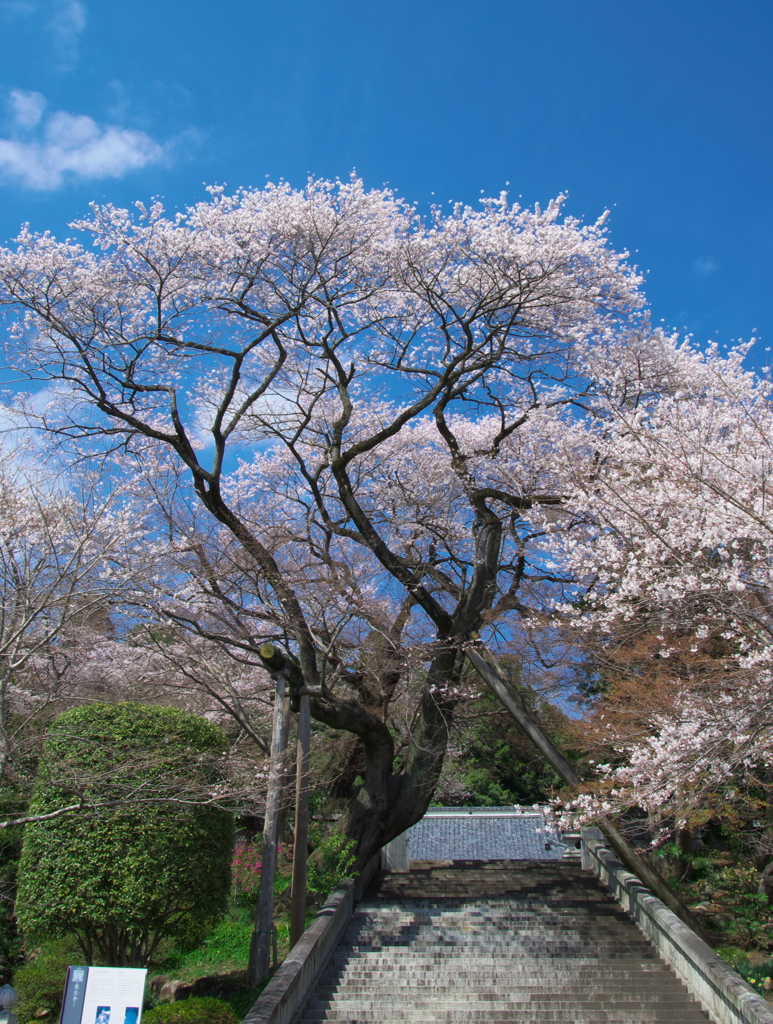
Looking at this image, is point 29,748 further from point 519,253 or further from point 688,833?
point 688,833

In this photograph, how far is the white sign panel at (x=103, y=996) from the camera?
4730mm

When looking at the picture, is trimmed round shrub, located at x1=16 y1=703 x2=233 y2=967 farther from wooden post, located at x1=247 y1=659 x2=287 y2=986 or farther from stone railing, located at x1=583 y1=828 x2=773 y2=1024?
stone railing, located at x1=583 y1=828 x2=773 y2=1024

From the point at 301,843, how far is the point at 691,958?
4.69 metres

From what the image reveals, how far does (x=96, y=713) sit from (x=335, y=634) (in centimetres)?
375

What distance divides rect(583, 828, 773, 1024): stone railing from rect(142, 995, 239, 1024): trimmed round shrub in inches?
191

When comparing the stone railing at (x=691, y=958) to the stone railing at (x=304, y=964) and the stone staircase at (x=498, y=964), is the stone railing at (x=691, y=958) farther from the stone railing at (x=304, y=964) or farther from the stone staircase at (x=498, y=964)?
the stone railing at (x=304, y=964)

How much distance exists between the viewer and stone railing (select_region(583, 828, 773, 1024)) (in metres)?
6.95

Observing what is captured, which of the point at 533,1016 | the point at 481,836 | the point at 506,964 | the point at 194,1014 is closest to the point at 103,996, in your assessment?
the point at 194,1014

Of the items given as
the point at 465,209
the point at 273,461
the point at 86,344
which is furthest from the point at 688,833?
the point at 86,344

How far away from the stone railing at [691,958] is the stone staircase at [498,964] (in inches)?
6.7

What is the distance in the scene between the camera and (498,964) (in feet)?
29.2

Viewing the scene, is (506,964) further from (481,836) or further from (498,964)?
(481,836)

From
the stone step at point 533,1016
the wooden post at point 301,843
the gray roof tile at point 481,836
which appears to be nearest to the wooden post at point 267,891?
the wooden post at point 301,843

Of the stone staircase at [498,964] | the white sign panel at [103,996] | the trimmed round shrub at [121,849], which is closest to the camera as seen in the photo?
the white sign panel at [103,996]
